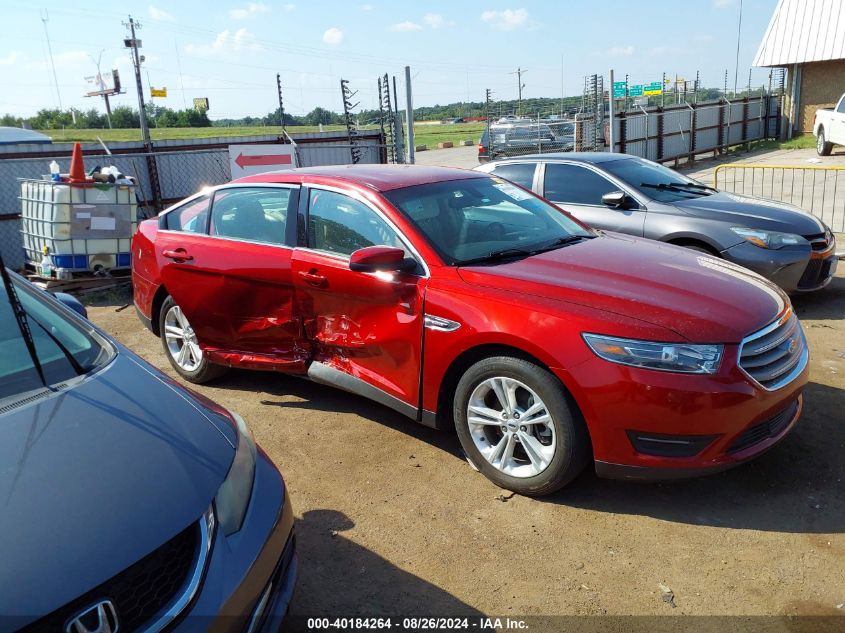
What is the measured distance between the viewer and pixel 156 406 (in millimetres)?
2535

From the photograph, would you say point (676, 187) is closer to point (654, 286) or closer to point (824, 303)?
point (824, 303)

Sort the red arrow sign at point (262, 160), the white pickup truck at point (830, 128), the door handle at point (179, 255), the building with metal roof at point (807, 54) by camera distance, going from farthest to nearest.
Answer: the building with metal roof at point (807, 54) < the white pickup truck at point (830, 128) < the red arrow sign at point (262, 160) < the door handle at point (179, 255)

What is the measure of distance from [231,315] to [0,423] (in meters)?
2.54

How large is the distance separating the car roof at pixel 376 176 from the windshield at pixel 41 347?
6.40ft

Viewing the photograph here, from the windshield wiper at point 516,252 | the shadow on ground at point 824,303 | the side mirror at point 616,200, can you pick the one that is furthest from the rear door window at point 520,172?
the windshield wiper at point 516,252

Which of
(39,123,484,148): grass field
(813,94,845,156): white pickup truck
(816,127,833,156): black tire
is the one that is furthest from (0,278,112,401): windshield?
(39,123,484,148): grass field

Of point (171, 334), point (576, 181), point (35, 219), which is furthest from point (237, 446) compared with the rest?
point (35, 219)

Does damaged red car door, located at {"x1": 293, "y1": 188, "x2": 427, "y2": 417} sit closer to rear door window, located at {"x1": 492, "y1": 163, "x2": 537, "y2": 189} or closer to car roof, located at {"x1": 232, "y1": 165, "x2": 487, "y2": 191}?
car roof, located at {"x1": 232, "y1": 165, "x2": 487, "y2": 191}

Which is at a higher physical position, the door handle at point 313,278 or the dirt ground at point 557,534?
the door handle at point 313,278

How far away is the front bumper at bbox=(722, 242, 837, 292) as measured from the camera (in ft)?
20.0

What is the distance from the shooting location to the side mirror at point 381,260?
3.69m

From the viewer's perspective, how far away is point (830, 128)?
20234 mm

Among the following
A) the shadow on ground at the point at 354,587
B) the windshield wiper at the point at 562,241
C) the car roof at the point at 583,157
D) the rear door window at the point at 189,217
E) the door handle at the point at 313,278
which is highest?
the car roof at the point at 583,157

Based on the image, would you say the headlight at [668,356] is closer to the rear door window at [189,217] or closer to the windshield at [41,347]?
the windshield at [41,347]
